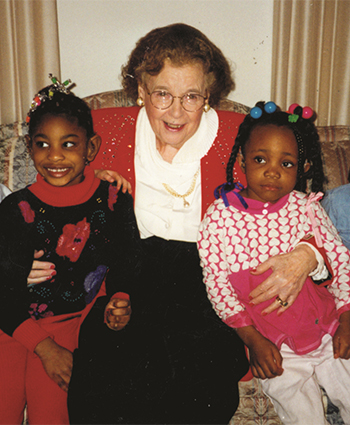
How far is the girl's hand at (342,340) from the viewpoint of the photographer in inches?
53.9

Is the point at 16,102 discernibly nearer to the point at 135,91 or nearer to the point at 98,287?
the point at 135,91

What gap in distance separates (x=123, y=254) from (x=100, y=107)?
0.97 m

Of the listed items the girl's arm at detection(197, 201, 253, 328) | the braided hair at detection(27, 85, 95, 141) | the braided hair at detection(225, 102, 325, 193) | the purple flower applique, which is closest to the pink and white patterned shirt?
the girl's arm at detection(197, 201, 253, 328)

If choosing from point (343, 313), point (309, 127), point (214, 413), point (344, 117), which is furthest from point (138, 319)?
point (344, 117)

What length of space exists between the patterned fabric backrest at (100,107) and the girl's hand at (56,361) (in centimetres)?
94

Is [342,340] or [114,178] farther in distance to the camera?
[114,178]

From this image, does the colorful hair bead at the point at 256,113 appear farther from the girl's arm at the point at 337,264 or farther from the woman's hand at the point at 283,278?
the woman's hand at the point at 283,278

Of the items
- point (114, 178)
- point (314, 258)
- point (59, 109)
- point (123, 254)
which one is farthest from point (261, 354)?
point (59, 109)

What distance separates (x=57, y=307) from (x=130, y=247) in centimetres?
38

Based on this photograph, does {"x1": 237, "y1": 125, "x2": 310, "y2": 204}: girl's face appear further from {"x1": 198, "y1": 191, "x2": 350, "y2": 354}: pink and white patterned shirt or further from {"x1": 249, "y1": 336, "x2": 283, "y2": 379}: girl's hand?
{"x1": 249, "y1": 336, "x2": 283, "y2": 379}: girl's hand

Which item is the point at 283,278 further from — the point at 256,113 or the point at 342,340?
the point at 256,113

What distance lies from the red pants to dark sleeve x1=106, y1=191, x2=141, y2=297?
0.30 m

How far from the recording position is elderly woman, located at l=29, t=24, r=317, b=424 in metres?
1.26

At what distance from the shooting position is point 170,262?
69.0 inches
